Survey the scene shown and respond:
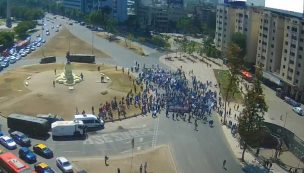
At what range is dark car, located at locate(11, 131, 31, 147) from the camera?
182 ft

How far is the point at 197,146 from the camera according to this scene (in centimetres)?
5881

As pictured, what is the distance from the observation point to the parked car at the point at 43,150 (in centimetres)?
5253

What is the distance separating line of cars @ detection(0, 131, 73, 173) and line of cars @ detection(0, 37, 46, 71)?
44.1 metres

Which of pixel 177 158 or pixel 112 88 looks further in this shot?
pixel 112 88

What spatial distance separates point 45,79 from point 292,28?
51.7 m

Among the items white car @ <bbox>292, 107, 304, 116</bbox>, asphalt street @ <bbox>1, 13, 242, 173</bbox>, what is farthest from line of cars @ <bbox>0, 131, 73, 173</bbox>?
white car @ <bbox>292, 107, 304, 116</bbox>

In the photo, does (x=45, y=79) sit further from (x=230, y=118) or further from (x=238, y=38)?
(x=238, y=38)

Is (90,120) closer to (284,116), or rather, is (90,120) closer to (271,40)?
(284,116)

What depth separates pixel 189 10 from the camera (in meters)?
196

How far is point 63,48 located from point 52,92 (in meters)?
50.3

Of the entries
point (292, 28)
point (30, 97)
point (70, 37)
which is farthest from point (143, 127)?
point (70, 37)

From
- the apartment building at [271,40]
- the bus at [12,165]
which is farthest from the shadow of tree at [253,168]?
the apartment building at [271,40]

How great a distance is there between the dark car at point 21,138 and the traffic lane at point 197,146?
18.0 meters

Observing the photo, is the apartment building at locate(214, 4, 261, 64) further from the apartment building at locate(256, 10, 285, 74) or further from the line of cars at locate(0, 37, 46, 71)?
the line of cars at locate(0, 37, 46, 71)
